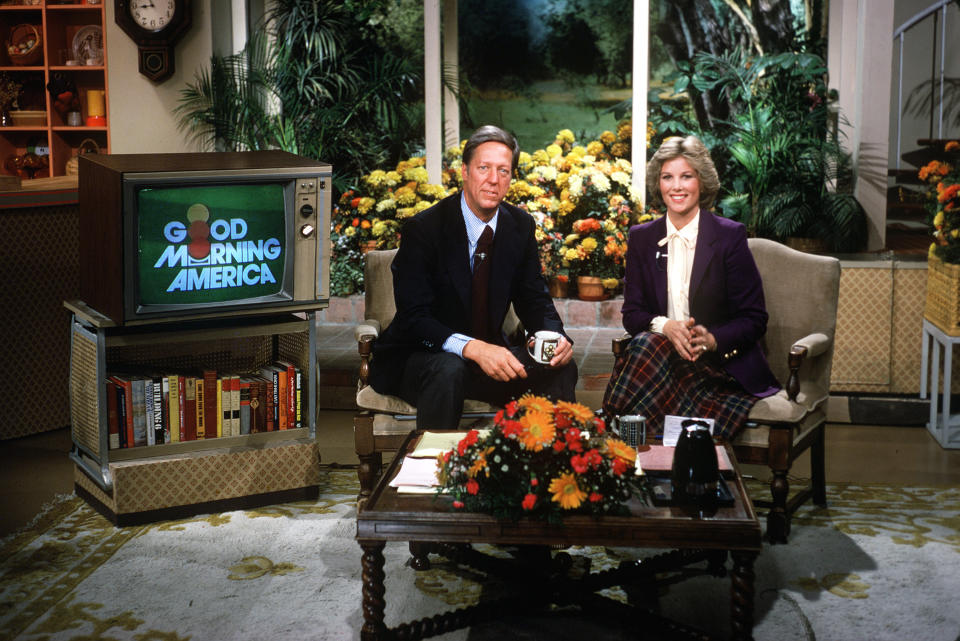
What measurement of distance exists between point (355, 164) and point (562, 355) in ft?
12.6

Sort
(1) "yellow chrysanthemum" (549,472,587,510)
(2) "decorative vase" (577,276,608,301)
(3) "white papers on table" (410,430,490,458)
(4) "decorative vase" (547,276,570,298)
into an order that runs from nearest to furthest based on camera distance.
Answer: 1. (1) "yellow chrysanthemum" (549,472,587,510)
2. (3) "white papers on table" (410,430,490,458)
3. (2) "decorative vase" (577,276,608,301)
4. (4) "decorative vase" (547,276,570,298)

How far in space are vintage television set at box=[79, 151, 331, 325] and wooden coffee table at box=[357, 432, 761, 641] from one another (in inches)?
43.5

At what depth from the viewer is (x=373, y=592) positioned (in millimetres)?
2590

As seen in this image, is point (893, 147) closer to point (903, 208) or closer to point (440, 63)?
point (903, 208)

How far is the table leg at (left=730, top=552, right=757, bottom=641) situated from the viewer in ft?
8.02

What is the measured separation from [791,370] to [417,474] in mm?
1352

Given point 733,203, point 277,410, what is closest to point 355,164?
point 733,203

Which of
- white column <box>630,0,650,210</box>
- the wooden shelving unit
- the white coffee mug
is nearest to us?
the white coffee mug

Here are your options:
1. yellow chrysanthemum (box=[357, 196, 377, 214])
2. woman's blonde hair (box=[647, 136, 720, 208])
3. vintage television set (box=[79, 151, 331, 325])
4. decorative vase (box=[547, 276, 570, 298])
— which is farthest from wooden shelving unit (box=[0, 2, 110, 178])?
woman's blonde hair (box=[647, 136, 720, 208])

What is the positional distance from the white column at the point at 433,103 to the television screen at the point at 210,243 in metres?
2.99

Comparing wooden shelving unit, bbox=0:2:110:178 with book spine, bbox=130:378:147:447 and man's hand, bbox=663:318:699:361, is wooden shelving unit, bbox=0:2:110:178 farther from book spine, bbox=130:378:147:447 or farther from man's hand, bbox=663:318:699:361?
man's hand, bbox=663:318:699:361

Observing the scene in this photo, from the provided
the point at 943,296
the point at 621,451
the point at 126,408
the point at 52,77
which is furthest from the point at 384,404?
the point at 52,77

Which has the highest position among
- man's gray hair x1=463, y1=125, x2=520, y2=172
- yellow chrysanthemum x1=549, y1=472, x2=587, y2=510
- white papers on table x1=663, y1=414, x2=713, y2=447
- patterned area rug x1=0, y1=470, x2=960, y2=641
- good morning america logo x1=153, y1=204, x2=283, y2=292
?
man's gray hair x1=463, y1=125, x2=520, y2=172

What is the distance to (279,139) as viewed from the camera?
6.46 metres
